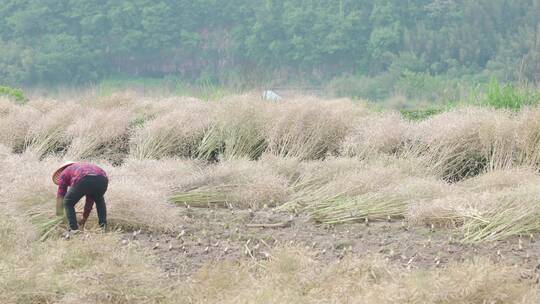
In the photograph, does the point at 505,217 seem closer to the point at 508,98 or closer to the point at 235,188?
the point at 235,188

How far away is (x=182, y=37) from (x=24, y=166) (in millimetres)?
26239

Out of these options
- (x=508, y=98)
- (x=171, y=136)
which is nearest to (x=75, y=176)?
(x=171, y=136)

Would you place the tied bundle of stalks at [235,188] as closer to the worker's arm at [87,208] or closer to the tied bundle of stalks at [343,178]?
the tied bundle of stalks at [343,178]

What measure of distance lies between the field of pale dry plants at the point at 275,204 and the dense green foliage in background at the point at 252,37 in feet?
64.9

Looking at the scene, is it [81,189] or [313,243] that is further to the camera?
[81,189]

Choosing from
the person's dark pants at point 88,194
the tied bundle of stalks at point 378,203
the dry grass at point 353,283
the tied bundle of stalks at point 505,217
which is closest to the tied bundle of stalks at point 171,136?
the tied bundle of stalks at point 378,203

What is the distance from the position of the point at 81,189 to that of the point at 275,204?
207cm

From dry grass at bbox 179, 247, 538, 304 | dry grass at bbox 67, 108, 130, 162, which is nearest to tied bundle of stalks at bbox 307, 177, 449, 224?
dry grass at bbox 179, 247, 538, 304

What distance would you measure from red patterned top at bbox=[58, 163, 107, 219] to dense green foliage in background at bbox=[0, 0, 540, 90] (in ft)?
78.7

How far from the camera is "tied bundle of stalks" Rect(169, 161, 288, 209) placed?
320 inches

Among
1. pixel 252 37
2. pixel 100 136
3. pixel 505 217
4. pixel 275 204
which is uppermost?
pixel 505 217

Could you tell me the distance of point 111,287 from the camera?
16.8ft

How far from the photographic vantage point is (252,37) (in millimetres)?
34125

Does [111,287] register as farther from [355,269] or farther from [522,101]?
[522,101]
